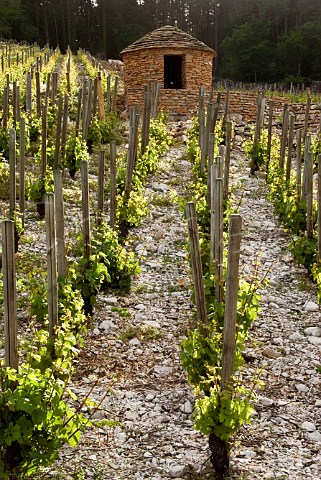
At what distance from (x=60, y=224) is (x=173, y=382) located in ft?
6.80

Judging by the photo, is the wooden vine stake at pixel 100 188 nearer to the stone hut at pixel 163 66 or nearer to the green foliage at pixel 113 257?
the green foliage at pixel 113 257

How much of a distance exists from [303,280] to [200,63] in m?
15.1

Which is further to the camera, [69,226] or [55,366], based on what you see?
[69,226]

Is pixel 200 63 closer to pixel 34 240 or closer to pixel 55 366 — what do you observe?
pixel 34 240

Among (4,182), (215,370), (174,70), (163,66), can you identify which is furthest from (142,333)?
(174,70)

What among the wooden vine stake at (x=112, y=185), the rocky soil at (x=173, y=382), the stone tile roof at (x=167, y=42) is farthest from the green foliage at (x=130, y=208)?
the stone tile roof at (x=167, y=42)

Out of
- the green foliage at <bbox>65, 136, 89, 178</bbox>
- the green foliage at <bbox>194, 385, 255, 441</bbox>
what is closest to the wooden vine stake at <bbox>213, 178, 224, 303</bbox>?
the green foliage at <bbox>194, 385, 255, 441</bbox>

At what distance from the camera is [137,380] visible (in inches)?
222

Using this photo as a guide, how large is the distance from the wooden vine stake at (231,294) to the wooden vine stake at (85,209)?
2.75 meters

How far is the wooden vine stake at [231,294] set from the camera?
3.82 meters

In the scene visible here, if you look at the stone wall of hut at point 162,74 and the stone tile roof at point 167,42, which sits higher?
the stone tile roof at point 167,42

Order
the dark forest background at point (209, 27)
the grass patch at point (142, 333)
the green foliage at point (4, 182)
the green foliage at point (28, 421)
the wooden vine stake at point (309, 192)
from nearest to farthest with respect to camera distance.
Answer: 1. the green foliage at point (28, 421)
2. the grass patch at point (142, 333)
3. the wooden vine stake at point (309, 192)
4. the green foliage at point (4, 182)
5. the dark forest background at point (209, 27)

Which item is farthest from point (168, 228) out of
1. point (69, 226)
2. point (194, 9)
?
point (194, 9)

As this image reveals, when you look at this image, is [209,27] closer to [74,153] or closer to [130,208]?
[74,153]
